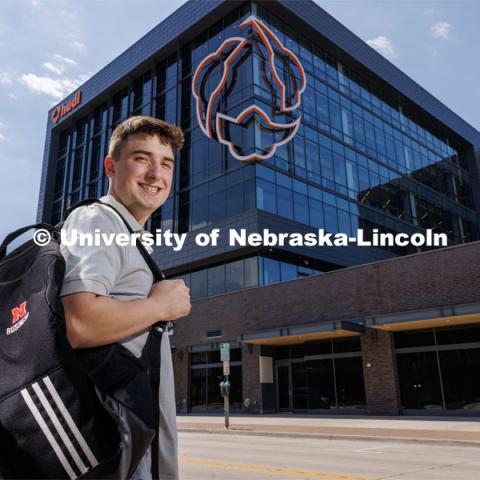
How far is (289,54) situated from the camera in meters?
31.9

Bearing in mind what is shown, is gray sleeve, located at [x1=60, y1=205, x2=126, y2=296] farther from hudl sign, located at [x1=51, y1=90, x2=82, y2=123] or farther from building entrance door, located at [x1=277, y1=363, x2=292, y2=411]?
hudl sign, located at [x1=51, y1=90, x2=82, y2=123]

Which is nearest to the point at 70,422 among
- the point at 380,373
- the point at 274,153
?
the point at 380,373

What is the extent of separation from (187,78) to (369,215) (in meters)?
16.5

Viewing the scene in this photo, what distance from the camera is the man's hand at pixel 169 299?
1.69 metres

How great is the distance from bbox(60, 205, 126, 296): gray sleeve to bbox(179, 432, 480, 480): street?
6.74m

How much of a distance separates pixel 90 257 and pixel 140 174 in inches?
23.7

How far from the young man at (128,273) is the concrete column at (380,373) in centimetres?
2094

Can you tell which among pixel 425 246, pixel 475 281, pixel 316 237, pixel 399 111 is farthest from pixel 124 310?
pixel 399 111

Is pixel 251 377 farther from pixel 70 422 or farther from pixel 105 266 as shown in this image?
pixel 70 422

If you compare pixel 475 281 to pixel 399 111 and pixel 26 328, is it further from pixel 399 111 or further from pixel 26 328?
pixel 399 111

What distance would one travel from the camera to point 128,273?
1.72m

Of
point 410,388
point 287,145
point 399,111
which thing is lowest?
point 410,388

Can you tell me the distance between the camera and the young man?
1.48m

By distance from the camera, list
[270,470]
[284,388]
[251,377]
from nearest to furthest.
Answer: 1. [270,470]
2. [251,377]
3. [284,388]
